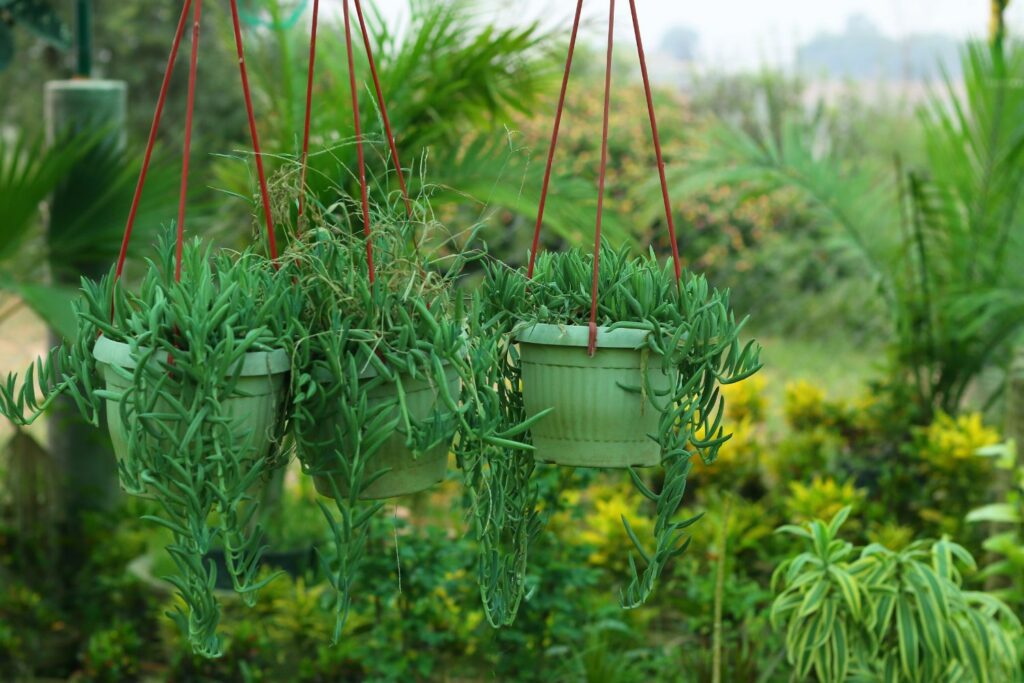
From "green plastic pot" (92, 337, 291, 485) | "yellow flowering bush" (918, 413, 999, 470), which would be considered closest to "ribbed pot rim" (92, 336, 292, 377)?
"green plastic pot" (92, 337, 291, 485)

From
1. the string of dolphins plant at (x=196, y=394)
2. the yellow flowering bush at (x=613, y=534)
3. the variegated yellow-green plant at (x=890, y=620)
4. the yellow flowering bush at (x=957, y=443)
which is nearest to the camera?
the string of dolphins plant at (x=196, y=394)

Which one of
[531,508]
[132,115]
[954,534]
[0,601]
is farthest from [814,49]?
[531,508]

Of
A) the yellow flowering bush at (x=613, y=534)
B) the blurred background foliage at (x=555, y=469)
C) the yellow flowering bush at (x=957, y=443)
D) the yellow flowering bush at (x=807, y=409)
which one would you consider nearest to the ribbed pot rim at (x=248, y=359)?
the blurred background foliage at (x=555, y=469)

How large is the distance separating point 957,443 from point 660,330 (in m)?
2.96

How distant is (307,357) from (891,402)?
390 centimetres

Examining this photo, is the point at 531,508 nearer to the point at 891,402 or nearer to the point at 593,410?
the point at 593,410

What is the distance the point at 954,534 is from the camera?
3879 millimetres

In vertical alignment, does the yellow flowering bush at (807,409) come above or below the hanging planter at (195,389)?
below

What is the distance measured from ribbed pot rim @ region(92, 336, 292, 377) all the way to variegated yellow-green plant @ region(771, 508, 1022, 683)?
1798 mm

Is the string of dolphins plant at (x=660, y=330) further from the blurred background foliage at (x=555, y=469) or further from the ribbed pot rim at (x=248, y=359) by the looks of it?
the blurred background foliage at (x=555, y=469)

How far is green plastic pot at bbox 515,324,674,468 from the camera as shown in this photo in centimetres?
141

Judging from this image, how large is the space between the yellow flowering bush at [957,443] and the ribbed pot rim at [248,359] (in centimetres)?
327

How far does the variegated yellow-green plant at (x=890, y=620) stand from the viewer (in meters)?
2.67

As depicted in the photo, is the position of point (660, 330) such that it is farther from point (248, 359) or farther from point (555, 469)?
point (555, 469)
